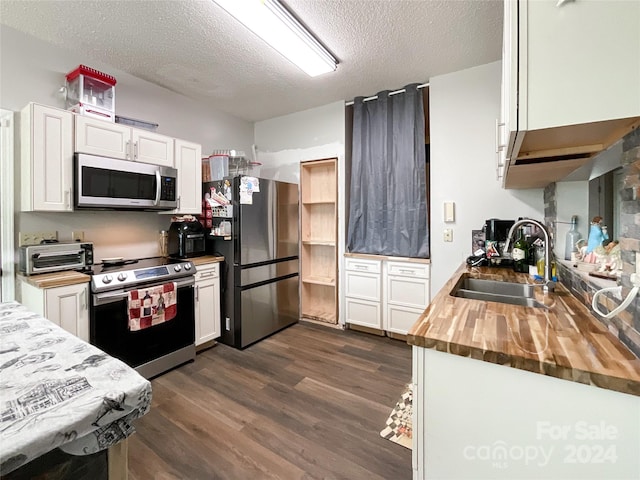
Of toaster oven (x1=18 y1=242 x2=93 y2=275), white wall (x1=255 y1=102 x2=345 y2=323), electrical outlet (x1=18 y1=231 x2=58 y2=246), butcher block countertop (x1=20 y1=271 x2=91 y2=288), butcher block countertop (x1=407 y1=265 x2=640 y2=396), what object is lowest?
butcher block countertop (x1=407 y1=265 x2=640 y2=396)

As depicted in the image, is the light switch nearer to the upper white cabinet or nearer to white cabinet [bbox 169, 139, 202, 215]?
the upper white cabinet

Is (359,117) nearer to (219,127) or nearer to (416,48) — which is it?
(416,48)

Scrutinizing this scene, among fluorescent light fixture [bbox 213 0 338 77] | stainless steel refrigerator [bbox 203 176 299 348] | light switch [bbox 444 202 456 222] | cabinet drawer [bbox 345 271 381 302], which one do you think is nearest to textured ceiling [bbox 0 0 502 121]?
fluorescent light fixture [bbox 213 0 338 77]

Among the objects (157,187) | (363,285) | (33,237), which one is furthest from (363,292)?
(33,237)

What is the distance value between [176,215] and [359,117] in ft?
7.42

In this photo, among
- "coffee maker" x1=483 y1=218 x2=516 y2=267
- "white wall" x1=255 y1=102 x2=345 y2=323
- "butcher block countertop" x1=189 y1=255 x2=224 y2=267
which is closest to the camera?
"coffee maker" x1=483 y1=218 x2=516 y2=267

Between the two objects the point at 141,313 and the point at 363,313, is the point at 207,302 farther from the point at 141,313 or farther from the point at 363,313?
the point at 363,313

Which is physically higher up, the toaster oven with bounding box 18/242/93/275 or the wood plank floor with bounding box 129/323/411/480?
the toaster oven with bounding box 18/242/93/275

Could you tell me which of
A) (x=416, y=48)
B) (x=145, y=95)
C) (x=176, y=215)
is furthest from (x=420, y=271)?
(x=145, y=95)

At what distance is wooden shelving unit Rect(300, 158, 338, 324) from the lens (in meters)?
3.66

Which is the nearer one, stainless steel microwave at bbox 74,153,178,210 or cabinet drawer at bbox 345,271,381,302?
stainless steel microwave at bbox 74,153,178,210

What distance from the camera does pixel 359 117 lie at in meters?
3.22

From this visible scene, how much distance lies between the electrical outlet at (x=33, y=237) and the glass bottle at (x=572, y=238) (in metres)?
3.72

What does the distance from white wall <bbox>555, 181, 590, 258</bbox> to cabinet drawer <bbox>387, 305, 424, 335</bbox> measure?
131 cm
